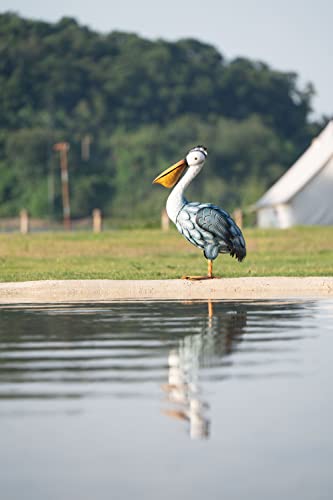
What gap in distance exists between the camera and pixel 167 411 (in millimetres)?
9227

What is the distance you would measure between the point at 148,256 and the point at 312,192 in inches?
1223

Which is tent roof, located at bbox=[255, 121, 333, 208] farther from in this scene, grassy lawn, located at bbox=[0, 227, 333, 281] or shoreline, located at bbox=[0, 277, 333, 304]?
shoreline, located at bbox=[0, 277, 333, 304]

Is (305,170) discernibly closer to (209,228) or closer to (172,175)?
(172,175)

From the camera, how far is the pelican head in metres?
22.7

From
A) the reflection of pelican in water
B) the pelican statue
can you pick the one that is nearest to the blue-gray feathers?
the pelican statue

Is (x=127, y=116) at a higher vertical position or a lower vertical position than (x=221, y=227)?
higher

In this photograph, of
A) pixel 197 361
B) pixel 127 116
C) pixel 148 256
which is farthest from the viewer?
pixel 127 116

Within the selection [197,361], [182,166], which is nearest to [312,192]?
[182,166]

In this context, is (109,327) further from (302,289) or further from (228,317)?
(302,289)

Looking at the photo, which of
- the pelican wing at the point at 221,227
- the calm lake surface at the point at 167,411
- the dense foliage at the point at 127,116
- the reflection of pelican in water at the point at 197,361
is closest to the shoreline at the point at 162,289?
the pelican wing at the point at 221,227

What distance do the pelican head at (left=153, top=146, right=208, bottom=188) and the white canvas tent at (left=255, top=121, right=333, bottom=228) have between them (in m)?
41.4

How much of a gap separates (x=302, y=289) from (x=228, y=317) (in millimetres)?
5040

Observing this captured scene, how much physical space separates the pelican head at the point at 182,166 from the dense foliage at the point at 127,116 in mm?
81727

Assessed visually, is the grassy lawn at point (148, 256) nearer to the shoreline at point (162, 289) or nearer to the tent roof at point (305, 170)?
the shoreline at point (162, 289)
